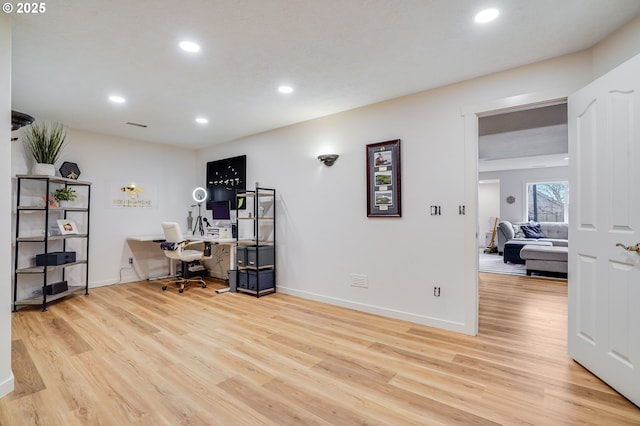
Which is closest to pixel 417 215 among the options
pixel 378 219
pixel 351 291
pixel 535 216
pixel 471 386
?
pixel 378 219

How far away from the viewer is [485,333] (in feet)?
9.85

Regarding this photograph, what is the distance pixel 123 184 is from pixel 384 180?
4280mm

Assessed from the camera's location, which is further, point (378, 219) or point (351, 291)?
point (351, 291)

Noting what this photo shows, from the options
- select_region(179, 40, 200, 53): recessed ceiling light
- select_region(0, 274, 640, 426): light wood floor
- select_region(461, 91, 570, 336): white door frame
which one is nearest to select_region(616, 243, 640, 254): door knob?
select_region(0, 274, 640, 426): light wood floor

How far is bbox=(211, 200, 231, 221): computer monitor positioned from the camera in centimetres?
536

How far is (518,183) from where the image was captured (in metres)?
9.23

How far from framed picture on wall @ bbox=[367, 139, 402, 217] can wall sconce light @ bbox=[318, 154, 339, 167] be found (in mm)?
484

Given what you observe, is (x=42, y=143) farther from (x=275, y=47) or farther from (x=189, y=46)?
(x=275, y=47)

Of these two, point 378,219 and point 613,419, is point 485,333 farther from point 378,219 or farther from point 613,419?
point 378,219

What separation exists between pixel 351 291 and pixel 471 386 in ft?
6.17

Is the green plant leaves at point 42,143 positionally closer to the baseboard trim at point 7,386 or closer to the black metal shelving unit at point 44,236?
the black metal shelving unit at point 44,236

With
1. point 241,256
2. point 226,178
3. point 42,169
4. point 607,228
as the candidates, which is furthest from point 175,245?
point 607,228

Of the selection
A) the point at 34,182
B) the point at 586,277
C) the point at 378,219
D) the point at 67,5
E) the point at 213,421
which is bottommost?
the point at 213,421

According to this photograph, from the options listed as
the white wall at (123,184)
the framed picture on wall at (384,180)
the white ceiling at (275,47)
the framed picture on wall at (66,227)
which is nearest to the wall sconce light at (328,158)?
the framed picture on wall at (384,180)
